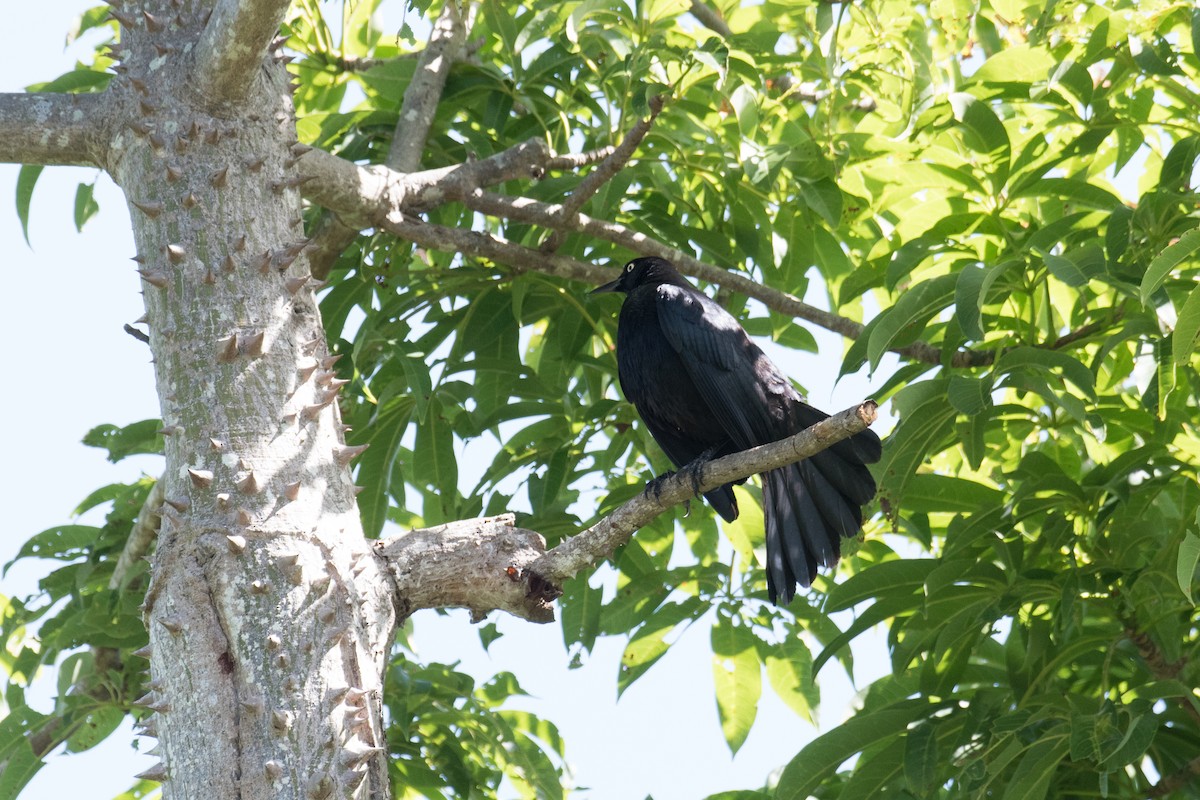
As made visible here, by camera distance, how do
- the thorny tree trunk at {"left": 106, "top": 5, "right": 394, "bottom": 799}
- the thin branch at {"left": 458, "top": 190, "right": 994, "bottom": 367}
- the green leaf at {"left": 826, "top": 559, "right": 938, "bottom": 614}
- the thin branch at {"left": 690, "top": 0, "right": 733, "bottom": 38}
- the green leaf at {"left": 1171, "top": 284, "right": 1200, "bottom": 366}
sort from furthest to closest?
the thin branch at {"left": 690, "top": 0, "right": 733, "bottom": 38} → the thin branch at {"left": 458, "top": 190, "right": 994, "bottom": 367} → the green leaf at {"left": 826, "top": 559, "right": 938, "bottom": 614} → the green leaf at {"left": 1171, "top": 284, "right": 1200, "bottom": 366} → the thorny tree trunk at {"left": 106, "top": 5, "right": 394, "bottom": 799}

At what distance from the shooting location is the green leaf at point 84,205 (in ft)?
14.1

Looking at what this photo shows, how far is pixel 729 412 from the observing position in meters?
3.91

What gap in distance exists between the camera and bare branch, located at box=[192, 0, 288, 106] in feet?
8.67

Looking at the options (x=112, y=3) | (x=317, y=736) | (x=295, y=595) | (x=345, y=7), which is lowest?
(x=317, y=736)

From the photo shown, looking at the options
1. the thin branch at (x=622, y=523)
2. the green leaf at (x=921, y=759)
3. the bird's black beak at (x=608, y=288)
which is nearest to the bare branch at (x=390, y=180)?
the bird's black beak at (x=608, y=288)

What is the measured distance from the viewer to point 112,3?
2984mm

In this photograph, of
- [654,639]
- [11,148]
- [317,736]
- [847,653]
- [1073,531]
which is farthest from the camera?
[654,639]

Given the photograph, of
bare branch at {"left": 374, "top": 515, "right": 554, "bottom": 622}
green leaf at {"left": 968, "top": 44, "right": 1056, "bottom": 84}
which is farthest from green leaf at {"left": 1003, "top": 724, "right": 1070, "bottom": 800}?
green leaf at {"left": 968, "top": 44, "right": 1056, "bottom": 84}

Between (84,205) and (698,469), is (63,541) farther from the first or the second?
(698,469)

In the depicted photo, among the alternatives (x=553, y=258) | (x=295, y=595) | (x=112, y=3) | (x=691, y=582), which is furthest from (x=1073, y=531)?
(x=112, y=3)

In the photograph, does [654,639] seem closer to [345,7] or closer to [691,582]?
[691,582]

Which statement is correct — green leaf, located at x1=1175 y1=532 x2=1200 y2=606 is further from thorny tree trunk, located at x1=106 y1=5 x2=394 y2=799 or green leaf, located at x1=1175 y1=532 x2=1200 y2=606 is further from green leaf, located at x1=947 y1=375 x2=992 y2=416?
thorny tree trunk, located at x1=106 y1=5 x2=394 y2=799

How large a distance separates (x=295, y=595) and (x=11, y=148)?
4.42 ft

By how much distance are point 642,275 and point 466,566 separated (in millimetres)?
1948
